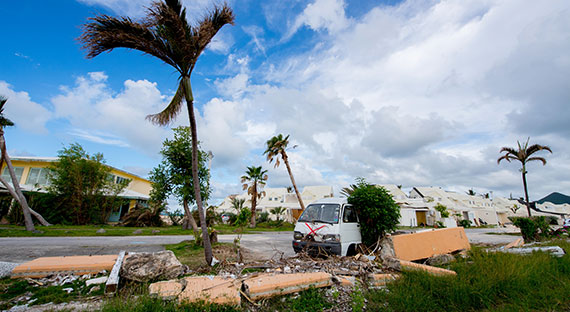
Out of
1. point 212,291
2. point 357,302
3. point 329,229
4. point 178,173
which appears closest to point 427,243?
point 329,229

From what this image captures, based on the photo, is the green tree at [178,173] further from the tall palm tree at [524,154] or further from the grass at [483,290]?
the tall palm tree at [524,154]

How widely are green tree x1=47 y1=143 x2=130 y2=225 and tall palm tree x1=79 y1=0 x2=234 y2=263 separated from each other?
68.5 feet

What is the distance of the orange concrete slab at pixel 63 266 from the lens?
4.37m

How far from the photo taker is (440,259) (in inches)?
244

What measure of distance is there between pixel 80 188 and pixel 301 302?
83.1 ft

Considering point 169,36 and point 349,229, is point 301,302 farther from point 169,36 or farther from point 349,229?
point 169,36

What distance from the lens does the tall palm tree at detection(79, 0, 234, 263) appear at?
5.20 meters

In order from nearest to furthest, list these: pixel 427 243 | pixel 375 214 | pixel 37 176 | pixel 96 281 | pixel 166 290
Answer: pixel 166 290
pixel 96 281
pixel 427 243
pixel 375 214
pixel 37 176

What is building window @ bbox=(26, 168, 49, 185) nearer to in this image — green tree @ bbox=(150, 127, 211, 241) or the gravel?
green tree @ bbox=(150, 127, 211, 241)

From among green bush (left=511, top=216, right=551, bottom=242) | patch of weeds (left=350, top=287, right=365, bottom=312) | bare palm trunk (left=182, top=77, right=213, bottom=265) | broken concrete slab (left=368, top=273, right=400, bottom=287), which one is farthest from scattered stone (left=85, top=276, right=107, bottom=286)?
green bush (left=511, top=216, right=551, bottom=242)

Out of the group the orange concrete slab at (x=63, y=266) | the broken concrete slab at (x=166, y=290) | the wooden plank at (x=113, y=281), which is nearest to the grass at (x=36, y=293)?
the orange concrete slab at (x=63, y=266)

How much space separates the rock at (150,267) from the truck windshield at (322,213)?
403 centimetres

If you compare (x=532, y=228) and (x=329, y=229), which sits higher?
(x=532, y=228)

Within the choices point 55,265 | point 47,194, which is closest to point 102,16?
point 55,265
